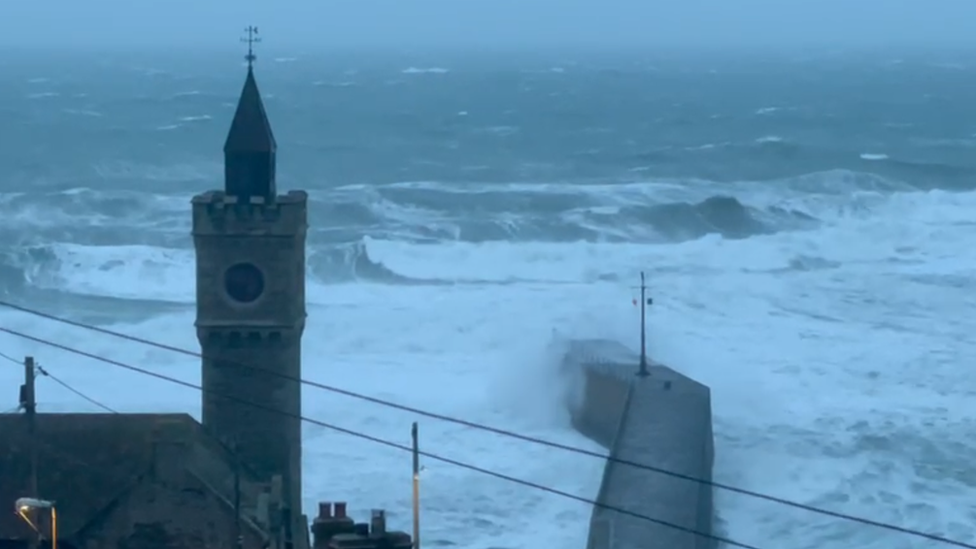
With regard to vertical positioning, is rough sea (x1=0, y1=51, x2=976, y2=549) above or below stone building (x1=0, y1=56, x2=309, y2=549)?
below

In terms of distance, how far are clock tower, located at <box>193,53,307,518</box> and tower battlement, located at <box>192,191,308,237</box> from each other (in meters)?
0.01

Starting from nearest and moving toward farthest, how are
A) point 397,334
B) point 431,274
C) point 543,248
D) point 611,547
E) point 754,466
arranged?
point 611,547
point 754,466
point 397,334
point 431,274
point 543,248

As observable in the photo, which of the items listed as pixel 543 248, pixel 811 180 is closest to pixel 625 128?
pixel 811 180

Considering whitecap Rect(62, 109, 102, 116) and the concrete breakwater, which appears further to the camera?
whitecap Rect(62, 109, 102, 116)

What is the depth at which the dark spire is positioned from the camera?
2377 centimetres

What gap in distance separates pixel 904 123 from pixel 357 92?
159 ft

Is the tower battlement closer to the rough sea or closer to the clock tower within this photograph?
the clock tower

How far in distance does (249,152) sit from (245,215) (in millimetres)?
936

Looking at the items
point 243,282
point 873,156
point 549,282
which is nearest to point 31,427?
point 243,282

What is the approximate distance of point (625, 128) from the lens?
11319 cm

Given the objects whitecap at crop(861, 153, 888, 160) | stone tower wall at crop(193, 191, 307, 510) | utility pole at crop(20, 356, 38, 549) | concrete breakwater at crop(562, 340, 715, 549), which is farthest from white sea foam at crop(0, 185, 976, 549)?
whitecap at crop(861, 153, 888, 160)

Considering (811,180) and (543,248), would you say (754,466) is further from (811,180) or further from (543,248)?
(811,180)

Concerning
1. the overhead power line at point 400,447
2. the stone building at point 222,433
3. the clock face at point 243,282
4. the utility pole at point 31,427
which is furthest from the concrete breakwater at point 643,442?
the utility pole at point 31,427

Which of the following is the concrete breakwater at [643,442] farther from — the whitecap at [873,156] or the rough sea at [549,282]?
the whitecap at [873,156]
